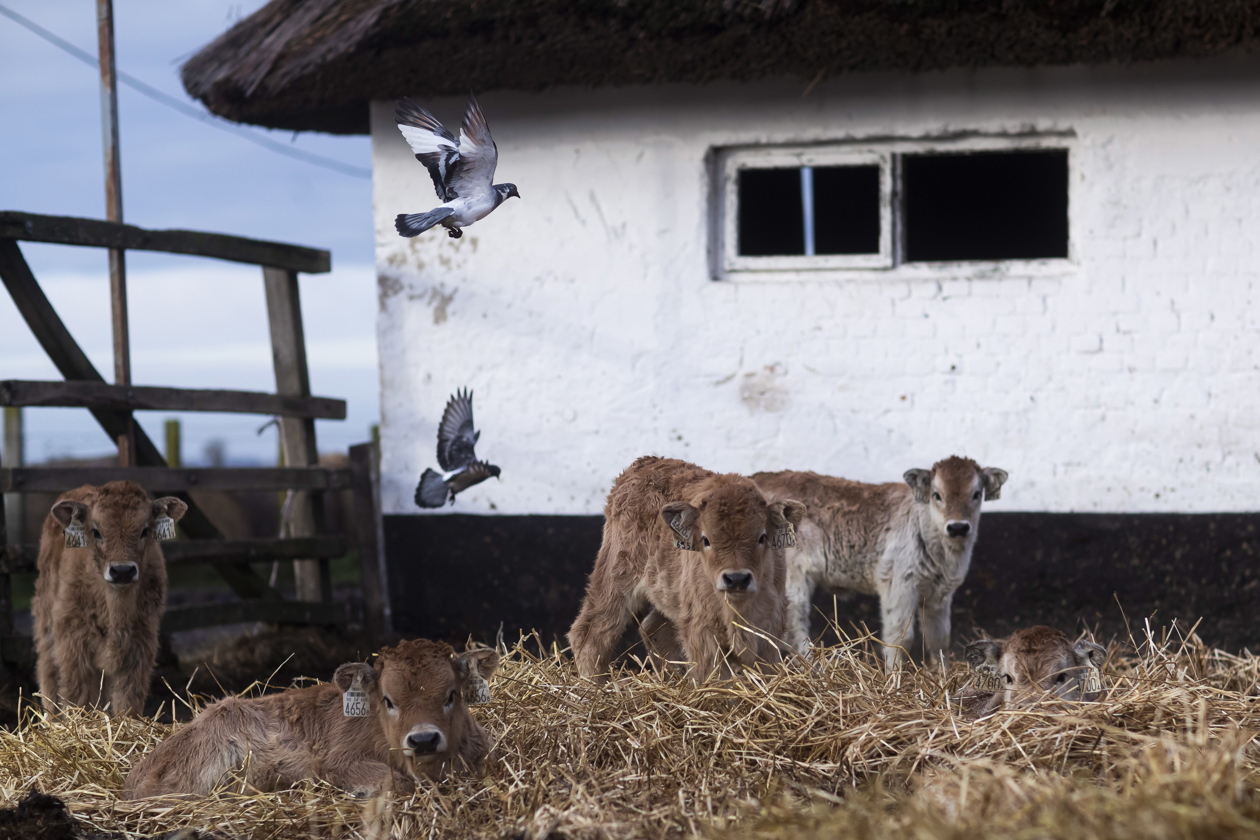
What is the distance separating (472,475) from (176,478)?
216 centimetres

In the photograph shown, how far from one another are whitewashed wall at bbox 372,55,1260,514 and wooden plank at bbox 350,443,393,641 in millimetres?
310

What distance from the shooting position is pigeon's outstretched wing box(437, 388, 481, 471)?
6.39 m

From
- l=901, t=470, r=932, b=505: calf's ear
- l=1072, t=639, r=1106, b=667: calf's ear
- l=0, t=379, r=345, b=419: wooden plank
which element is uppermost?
l=0, t=379, r=345, b=419: wooden plank

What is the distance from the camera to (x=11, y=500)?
13.6 meters

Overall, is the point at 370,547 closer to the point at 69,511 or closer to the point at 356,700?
the point at 69,511

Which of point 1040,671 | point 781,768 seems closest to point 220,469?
point 781,768

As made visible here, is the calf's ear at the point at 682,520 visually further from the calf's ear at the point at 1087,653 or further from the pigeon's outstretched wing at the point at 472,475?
the pigeon's outstretched wing at the point at 472,475

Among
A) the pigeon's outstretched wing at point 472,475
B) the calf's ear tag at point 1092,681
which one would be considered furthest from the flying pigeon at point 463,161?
the calf's ear tag at point 1092,681

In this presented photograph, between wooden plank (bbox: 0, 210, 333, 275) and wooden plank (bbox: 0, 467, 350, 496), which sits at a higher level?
wooden plank (bbox: 0, 210, 333, 275)

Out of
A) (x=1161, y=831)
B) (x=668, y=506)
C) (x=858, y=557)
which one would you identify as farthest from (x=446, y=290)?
(x=1161, y=831)

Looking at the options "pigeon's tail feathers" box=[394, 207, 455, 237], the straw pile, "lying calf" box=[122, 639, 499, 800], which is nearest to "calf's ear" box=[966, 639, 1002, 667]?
the straw pile

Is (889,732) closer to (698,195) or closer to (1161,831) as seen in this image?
(1161,831)

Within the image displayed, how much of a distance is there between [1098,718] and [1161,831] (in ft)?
5.24

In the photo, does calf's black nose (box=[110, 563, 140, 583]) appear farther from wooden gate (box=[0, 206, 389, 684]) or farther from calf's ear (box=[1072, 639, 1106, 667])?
calf's ear (box=[1072, 639, 1106, 667])
